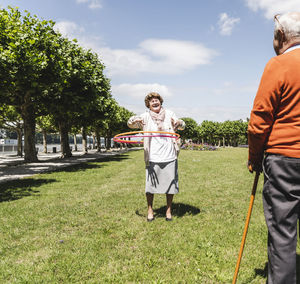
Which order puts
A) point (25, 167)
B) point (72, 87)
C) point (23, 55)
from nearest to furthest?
point (23, 55), point (25, 167), point (72, 87)

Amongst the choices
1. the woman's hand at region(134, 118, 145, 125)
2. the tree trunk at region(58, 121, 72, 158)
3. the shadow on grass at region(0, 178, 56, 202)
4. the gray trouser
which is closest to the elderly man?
the gray trouser

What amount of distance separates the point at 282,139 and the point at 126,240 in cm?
341

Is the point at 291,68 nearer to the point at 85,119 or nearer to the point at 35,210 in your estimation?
the point at 35,210

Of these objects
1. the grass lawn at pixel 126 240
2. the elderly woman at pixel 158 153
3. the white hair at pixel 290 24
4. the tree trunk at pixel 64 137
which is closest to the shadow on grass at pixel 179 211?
the grass lawn at pixel 126 240

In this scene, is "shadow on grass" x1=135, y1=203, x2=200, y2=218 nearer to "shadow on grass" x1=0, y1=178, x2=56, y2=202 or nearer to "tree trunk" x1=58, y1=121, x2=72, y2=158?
"shadow on grass" x1=0, y1=178, x2=56, y2=202

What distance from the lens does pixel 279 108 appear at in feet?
8.10

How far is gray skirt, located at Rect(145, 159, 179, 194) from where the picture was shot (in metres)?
5.43

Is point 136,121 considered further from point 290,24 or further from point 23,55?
point 23,55

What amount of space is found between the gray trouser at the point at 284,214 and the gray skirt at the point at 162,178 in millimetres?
3068

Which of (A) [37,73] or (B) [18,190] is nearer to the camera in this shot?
(B) [18,190]

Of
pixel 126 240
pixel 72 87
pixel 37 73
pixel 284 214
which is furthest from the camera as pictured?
pixel 72 87

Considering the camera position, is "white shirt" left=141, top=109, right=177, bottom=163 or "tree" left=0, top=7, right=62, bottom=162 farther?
"tree" left=0, top=7, right=62, bottom=162

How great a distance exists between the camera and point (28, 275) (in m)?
3.54

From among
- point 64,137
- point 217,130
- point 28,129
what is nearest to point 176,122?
point 28,129
